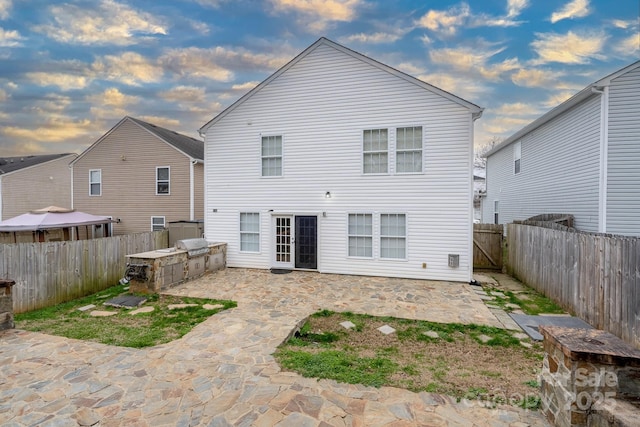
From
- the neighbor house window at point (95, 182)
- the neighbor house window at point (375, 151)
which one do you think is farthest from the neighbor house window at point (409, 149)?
the neighbor house window at point (95, 182)

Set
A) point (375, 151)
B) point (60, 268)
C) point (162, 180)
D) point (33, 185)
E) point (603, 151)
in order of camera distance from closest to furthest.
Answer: point (60, 268) → point (603, 151) → point (375, 151) → point (162, 180) → point (33, 185)

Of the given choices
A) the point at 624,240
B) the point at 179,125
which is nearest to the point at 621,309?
the point at 624,240

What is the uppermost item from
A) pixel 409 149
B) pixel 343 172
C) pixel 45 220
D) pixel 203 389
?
pixel 409 149

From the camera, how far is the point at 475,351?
15.1ft

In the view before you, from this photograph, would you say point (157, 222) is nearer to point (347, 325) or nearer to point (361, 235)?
point (361, 235)

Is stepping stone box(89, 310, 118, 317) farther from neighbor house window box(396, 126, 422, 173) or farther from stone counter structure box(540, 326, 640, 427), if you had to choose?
neighbor house window box(396, 126, 422, 173)

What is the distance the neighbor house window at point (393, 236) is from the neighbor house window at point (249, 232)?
490 centimetres

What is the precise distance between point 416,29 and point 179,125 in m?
17.0

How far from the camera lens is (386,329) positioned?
Result: 5.53m

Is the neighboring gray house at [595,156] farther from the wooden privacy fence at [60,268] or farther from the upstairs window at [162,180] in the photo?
the upstairs window at [162,180]

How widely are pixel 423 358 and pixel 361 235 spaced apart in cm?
619

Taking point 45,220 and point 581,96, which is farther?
point 45,220

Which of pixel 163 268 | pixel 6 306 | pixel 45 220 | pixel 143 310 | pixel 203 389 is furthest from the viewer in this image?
pixel 45 220

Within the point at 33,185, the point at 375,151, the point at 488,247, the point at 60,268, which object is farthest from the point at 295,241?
the point at 33,185
